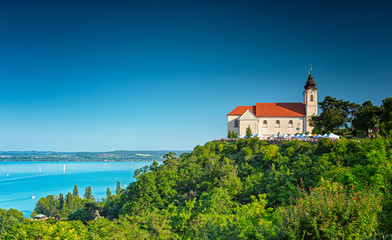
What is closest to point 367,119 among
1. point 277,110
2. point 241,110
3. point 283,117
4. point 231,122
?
point 283,117

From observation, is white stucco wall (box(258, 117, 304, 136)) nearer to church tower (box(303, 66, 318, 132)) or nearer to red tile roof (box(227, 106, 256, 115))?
church tower (box(303, 66, 318, 132))

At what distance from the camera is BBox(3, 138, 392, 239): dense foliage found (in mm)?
8195

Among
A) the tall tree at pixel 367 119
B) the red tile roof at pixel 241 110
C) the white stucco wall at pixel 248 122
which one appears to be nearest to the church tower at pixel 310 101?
the white stucco wall at pixel 248 122

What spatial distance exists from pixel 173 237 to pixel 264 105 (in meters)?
45.4

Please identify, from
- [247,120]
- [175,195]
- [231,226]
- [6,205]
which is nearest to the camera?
[231,226]

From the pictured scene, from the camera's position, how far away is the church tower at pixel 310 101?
176ft

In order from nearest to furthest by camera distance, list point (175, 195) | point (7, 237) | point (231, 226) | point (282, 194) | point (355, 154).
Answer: point (231, 226), point (7, 237), point (282, 194), point (355, 154), point (175, 195)

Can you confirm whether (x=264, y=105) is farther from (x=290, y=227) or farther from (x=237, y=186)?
(x=290, y=227)

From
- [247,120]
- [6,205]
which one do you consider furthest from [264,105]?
[6,205]

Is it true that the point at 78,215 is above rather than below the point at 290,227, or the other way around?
below

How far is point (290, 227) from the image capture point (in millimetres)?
8344

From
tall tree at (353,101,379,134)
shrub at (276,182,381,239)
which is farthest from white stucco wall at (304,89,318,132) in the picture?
shrub at (276,182,381,239)

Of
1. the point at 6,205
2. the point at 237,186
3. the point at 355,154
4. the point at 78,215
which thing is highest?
the point at 355,154

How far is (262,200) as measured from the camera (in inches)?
719
